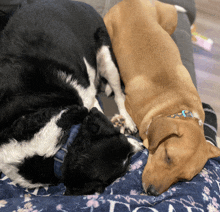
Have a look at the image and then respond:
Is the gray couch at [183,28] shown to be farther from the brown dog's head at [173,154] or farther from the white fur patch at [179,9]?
the brown dog's head at [173,154]

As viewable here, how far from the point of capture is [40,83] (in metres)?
1.48

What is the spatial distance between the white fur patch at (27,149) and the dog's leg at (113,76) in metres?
1.13

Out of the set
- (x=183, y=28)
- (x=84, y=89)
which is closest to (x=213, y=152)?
(x=84, y=89)

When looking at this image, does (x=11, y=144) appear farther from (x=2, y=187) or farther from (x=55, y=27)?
(x=55, y=27)

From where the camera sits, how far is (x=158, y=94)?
86.6 inches

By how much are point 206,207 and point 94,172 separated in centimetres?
90

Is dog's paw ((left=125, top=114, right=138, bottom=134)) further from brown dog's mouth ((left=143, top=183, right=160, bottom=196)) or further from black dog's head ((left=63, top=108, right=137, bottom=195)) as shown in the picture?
black dog's head ((left=63, top=108, right=137, bottom=195))

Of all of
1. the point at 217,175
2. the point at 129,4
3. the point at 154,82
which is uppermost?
the point at 129,4

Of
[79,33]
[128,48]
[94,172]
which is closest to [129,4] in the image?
[128,48]

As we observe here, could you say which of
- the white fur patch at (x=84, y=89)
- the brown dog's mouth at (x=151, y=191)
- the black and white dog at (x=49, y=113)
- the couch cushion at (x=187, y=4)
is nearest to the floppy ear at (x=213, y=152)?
the brown dog's mouth at (x=151, y=191)

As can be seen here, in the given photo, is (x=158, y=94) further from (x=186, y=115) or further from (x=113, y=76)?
(x=113, y=76)

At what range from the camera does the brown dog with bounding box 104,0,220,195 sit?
64.8 inches

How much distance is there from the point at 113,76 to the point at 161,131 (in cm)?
102

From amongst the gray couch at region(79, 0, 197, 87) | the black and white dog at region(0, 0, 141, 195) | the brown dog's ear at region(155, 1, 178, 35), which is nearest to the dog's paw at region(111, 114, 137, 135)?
the black and white dog at region(0, 0, 141, 195)
